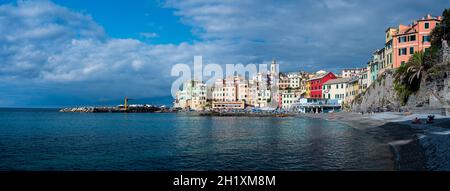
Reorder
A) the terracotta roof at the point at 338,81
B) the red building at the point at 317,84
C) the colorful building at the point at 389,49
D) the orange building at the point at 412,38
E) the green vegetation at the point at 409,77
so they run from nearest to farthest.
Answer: the green vegetation at the point at 409,77 → the orange building at the point at 412,38 → the colorful building at the point at 389,49 → the terracotta roof at the point at 338,81 → the red building at the point at 317,84

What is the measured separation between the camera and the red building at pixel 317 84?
148800mm

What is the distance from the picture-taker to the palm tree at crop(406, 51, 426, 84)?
62209mm

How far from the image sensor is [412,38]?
74.8 metres

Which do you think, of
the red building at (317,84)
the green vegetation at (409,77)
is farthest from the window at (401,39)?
the red building at (317,84)

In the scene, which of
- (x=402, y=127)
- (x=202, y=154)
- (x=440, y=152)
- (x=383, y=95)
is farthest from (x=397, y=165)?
(x=383, y=95)

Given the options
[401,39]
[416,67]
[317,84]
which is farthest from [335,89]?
[416,67]

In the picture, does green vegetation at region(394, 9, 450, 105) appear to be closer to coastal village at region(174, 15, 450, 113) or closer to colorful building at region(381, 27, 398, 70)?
coastal village at region(174, 15, 450, 113)

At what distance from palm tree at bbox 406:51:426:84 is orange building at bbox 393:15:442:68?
11101mm

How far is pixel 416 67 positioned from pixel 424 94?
5.03m

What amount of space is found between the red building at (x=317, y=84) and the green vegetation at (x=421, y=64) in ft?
260

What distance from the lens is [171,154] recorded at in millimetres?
30156

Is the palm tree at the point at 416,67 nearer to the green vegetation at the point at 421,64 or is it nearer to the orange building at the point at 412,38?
the green vegetation at the point at 421,64
